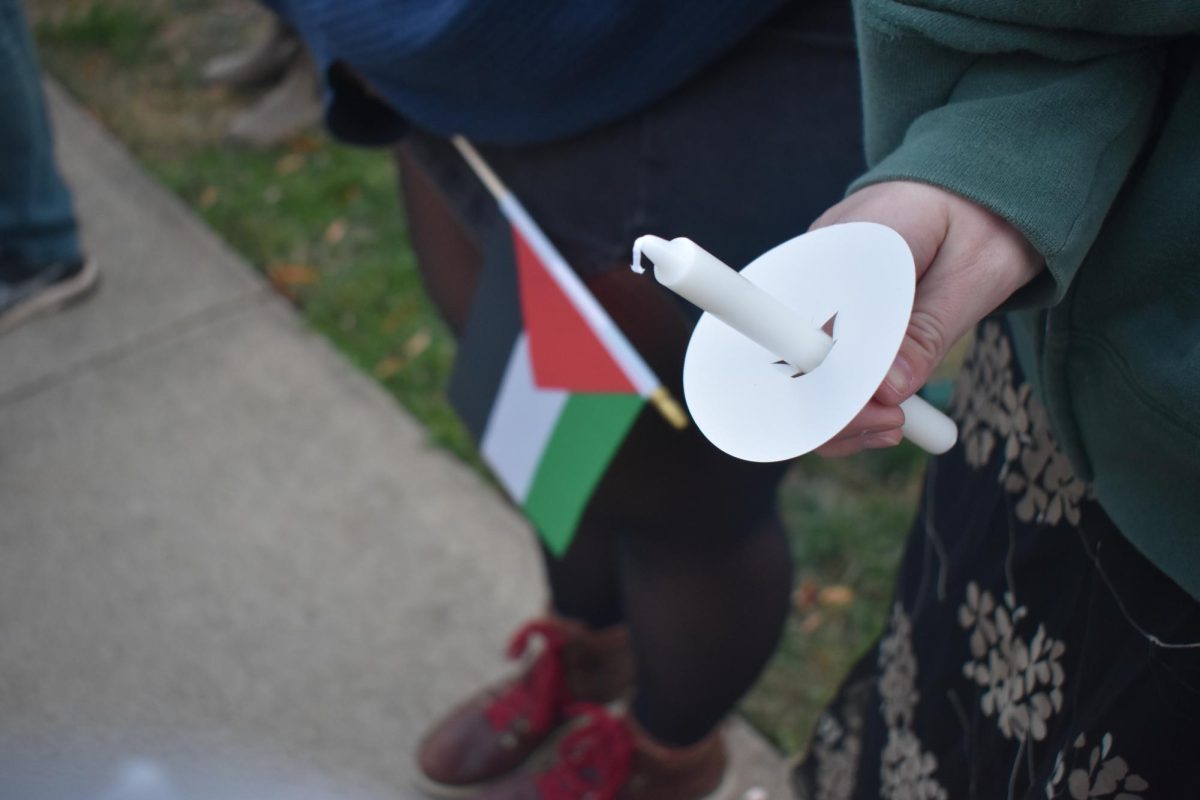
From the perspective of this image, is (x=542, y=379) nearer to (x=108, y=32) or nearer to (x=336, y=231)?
(x=336, y=231)

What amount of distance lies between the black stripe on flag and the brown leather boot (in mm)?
487

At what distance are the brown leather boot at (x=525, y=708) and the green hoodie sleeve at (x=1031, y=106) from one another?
4.17ft

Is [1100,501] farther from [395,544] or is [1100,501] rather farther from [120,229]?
[120,229]

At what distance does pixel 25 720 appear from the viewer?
2.09 m

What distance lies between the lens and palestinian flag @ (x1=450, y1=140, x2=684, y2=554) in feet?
4.16

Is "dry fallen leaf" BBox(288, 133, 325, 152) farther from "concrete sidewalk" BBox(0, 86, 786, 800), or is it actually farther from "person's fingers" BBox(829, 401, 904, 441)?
"person's fingers" BBox(829, 401, 904, 441)

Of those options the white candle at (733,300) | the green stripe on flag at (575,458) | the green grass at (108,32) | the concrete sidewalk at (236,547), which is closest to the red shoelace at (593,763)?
the concrete sidewalk at (236,547)

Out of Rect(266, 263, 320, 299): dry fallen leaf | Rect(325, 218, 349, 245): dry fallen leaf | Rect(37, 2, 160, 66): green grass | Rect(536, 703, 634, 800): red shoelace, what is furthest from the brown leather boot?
Rect(37, 2, 160, 66): green grass

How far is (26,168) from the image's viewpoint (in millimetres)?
2951

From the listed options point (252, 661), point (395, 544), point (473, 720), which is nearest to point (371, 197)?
point (395, 544)

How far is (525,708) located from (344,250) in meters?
1.78

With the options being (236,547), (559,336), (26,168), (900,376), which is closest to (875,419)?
(900,376)

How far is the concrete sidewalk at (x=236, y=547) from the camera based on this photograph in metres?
2.11

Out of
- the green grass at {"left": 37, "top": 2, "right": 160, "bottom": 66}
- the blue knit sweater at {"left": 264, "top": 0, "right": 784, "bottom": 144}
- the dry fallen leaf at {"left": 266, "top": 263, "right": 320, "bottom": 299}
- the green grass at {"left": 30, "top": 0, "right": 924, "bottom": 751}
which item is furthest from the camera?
the green grass at {"left": 37, "top": 2, "right": 160, "bottom": 66}
